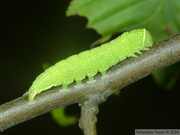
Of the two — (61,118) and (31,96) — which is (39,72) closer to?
(61,118)

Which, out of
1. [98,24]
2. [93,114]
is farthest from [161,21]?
[93,114]

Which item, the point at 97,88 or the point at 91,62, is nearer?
the point at 97,88

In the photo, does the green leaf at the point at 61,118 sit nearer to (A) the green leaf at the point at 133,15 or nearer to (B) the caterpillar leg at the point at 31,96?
(A) the green leaf at the point at 133,15

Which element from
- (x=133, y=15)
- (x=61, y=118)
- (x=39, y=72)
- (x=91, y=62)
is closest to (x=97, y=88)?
(x=91, y=62)

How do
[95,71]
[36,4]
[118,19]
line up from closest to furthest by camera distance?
1. [95,71]
2. [118,19]
3. [36,4]

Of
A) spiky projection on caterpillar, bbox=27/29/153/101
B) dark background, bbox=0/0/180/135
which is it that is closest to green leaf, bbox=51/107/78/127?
dark background, bbox=0/0/180/135

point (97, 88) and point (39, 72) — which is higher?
point (39, 72)

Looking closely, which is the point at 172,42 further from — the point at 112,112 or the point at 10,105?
the point at 112,112
